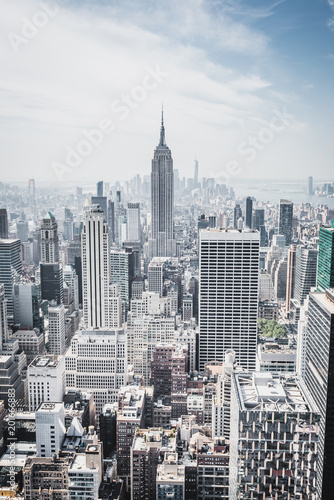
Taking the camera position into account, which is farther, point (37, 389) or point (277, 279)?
point (277, 279)

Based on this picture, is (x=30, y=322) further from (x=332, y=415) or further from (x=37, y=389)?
(x=332, y=415)

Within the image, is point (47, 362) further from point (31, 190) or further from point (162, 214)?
point (162, 214)

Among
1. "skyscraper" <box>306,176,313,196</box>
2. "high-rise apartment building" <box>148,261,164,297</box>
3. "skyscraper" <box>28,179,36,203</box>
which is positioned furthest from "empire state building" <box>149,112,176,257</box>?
"skyscraper" <box>306,176,313,196</box>

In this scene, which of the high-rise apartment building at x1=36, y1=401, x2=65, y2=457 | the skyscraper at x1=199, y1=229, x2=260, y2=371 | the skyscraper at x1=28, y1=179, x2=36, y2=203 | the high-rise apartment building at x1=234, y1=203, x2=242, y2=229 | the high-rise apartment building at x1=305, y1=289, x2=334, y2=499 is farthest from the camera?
the high-rise apartment building at x1=234, y1=203, x2=242, y2=229

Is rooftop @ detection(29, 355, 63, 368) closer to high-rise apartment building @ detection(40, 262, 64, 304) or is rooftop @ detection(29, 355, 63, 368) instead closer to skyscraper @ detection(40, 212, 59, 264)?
high-rise apartment building @ detection(40, 262, 64, 304)

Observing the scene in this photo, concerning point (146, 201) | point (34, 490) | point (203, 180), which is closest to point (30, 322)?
point (203, 180)

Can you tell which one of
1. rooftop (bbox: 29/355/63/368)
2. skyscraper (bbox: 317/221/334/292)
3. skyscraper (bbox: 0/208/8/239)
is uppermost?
skyscraper (bbox: 0/208/8/239)
